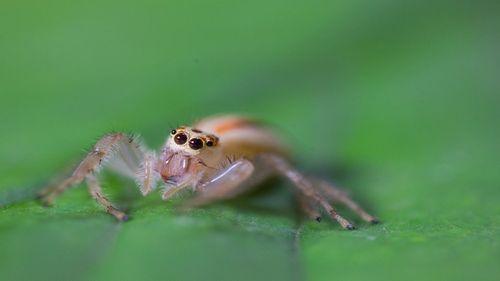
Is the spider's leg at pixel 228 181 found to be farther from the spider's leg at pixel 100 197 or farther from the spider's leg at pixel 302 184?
the spider's leg at pixel 100 197

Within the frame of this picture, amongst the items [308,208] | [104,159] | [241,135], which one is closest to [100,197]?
[104,159]

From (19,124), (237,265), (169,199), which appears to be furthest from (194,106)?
(237,265)

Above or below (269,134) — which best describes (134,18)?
above

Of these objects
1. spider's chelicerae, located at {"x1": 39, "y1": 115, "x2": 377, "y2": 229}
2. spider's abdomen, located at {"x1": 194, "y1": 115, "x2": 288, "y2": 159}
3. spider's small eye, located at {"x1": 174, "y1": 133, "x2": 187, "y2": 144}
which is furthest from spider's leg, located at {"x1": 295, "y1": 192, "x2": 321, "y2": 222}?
spider's small eye, located at {"x1": 174, "y1": 133, "x2": 187, "y2": 144}

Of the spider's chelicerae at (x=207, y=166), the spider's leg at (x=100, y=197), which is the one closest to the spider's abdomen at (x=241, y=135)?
the spider's chelicerae at (x=207, y=166)

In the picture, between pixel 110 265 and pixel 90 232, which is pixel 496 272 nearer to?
pixel 110 265

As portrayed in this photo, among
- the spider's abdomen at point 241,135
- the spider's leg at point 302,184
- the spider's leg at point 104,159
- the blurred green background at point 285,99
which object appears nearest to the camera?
the blurred green background at point 285,99
